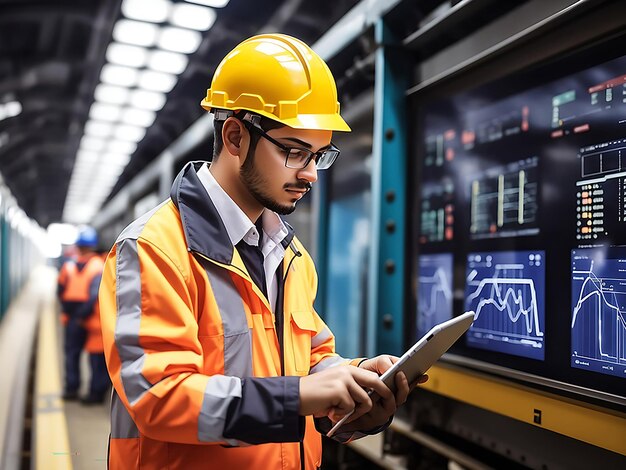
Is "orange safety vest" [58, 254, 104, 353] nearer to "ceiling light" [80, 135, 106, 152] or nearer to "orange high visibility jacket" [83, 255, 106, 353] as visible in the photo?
"orange high visibility jacket" [83, 255, 106, 353]

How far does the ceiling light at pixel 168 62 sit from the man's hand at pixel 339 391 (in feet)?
16.2

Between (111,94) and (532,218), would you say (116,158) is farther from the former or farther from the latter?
(532,218)

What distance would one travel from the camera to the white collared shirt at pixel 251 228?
139cm

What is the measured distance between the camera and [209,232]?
1.31 m

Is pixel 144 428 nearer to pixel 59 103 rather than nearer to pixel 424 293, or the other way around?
pixel 424 293

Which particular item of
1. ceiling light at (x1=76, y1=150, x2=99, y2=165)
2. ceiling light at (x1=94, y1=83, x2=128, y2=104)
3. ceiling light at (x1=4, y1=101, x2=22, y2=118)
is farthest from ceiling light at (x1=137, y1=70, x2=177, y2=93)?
ceiling light at (x1=76, y1=150, x2=99, y2=165)

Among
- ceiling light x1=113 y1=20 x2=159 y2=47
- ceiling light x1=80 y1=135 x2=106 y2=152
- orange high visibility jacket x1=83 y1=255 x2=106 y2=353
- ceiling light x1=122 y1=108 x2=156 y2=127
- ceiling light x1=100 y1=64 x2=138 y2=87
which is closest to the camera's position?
ceiling light x1=113 y1=20 x2=159 y2=47

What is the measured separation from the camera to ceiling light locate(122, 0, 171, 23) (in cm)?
455

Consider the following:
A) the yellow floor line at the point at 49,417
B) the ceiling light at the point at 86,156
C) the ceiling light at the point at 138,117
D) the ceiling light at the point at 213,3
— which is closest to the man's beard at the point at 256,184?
the yellow floor line at the point at 49,417

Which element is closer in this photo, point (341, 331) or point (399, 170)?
point (399, 170)

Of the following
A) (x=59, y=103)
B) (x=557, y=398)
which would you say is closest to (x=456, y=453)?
(x=557, y=398)

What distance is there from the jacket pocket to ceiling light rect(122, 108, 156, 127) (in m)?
6.39

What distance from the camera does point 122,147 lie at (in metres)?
9.51

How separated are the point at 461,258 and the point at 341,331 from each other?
160cm
